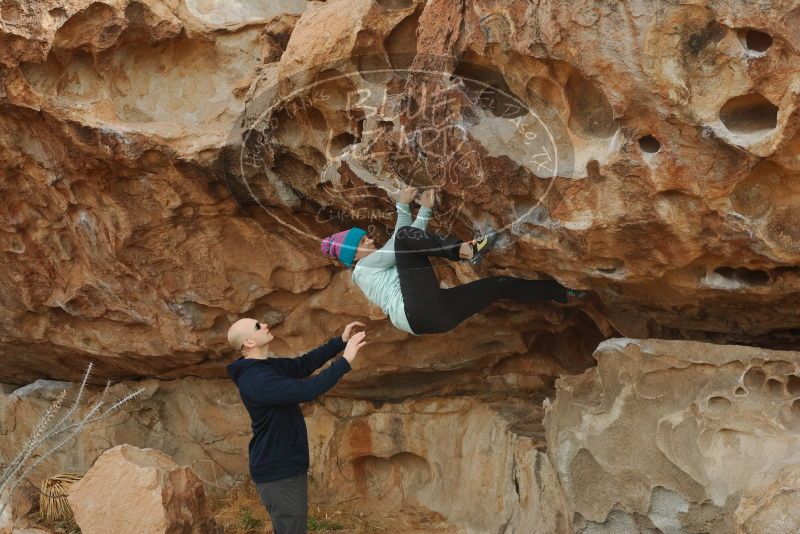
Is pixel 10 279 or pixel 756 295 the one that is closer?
pixel 756 295

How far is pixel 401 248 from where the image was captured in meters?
3.90

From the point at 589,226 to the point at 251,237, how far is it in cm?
205

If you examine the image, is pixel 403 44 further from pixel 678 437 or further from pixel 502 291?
pixel 678 437

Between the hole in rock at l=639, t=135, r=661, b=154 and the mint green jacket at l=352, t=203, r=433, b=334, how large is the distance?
3.16ft

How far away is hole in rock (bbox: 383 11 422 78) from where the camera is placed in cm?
388

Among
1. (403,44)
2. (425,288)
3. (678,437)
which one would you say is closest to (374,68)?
(403,44)

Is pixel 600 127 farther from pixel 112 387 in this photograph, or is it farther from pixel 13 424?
pixel 13 424

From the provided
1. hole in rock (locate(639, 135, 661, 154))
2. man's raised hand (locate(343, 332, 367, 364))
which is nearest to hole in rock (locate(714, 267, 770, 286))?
hole in rock (locate(639, 135, 661, 154))

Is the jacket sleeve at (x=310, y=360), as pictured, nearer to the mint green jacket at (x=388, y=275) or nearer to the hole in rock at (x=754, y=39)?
the mint green jacket at (x=388, y=275)

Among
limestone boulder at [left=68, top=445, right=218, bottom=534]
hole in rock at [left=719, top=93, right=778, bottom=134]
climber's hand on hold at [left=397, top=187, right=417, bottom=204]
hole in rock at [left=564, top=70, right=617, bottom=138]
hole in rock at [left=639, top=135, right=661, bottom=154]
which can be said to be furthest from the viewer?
limestone boulder at [left=68, top=445, right=218, bottom=534]

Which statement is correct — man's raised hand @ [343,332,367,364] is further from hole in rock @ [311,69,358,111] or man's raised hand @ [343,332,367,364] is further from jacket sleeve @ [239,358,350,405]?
hole in rock @ [311,69,358,111]

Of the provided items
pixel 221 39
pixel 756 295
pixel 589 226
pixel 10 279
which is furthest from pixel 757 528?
pixel 10 279

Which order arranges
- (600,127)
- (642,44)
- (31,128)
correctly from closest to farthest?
(642,44), (600,127), (31,128)

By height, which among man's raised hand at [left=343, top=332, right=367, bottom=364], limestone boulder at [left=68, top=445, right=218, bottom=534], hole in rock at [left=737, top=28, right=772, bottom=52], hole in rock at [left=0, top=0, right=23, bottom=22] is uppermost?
hole in rock at [left=0, top=0, right=23, bottom=22]
